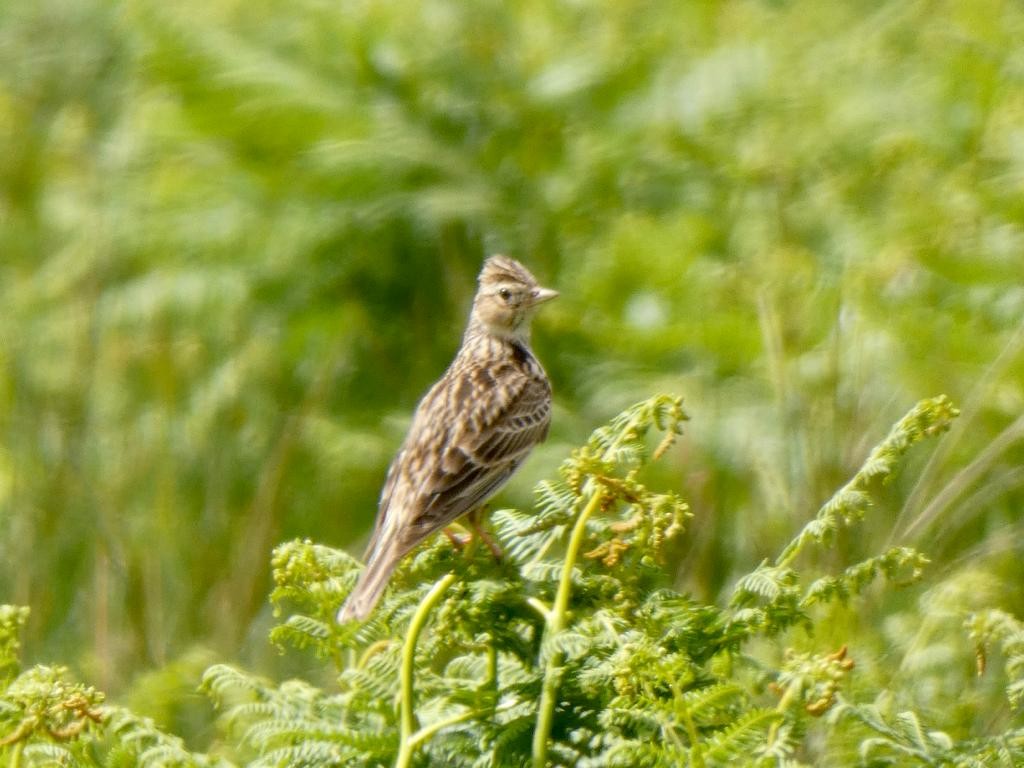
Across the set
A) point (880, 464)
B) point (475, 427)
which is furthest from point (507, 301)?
point (880, 464)

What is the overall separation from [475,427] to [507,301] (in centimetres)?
105

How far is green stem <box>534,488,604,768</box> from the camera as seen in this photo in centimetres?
232

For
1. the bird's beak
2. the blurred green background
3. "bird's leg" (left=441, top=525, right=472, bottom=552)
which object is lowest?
"bird's leg" (left=441, top=525, right=472, bottom=552)

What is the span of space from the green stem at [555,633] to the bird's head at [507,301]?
9.29ft

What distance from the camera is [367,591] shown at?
2.82 metres

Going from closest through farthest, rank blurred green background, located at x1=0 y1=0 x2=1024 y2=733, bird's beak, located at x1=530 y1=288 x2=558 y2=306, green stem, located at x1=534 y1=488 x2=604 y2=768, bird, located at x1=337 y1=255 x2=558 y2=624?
green stem, located at x1=534 y1=488 x2=604 y2=768, bird, located at x1=337 y1=255 x2=558 y2=624, bird's beak, located at x1=530 y1=288 x2=558 y2=306, blurred green background, located at x1=0 y1=0 x2=1024 y2=733

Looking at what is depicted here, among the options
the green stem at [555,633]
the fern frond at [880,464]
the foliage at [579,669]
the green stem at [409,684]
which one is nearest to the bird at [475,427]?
the foliage at [579,669]

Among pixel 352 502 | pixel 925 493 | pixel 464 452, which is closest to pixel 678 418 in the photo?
pixel 464 452

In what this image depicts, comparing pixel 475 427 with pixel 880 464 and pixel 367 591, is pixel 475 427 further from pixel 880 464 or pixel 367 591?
pixel 880 464

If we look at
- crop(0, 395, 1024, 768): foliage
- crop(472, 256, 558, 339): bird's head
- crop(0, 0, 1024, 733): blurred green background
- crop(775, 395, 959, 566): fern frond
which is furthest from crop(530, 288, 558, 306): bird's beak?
crop(775, 395, 959, 566): fern frond

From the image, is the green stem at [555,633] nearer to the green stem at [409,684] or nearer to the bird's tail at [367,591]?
the green stem at [409,684]

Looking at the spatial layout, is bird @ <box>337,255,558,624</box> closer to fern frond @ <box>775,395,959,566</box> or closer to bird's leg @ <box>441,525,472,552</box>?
bird's leg @ <box>441,525,472,552</box>

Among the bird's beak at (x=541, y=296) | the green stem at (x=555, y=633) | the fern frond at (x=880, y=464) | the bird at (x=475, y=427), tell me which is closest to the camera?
the green stem at (x=555, y=633)

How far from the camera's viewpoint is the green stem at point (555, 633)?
2.32 metres
